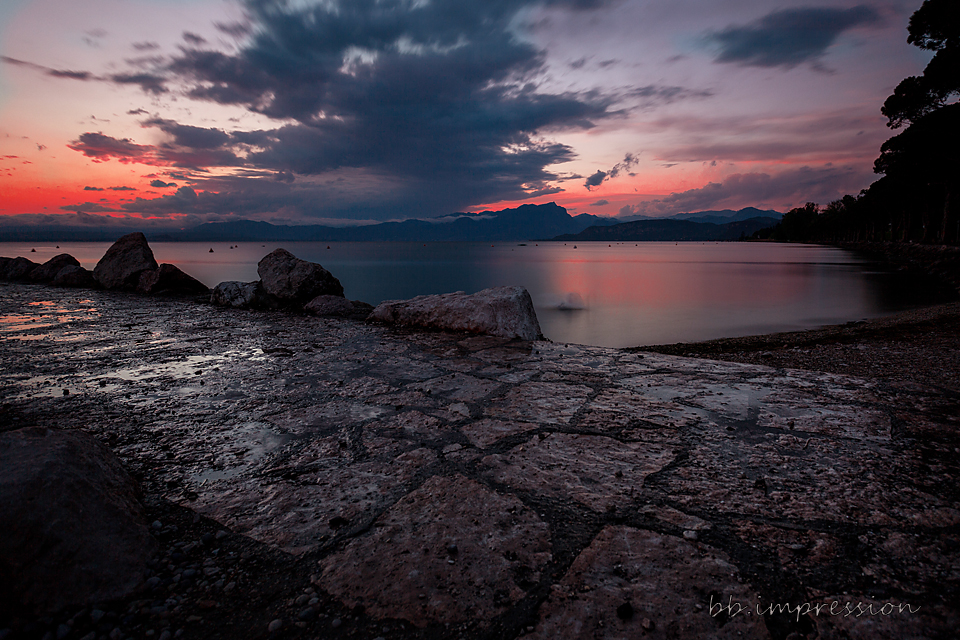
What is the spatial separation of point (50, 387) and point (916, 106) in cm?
3586

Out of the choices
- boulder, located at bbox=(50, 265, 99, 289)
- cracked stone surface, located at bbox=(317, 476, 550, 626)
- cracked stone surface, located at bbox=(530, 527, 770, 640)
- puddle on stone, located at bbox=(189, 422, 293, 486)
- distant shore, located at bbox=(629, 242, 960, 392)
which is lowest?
distant shore, located at bbox=(629, 242, 960, 392)

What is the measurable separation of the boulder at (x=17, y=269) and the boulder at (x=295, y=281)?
12.1 meters

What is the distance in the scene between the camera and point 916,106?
23391 millimetres

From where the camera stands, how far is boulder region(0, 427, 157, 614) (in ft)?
5.35

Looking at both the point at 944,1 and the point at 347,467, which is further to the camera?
the point at 944,1

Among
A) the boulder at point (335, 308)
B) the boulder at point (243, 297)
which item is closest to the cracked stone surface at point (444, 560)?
the boulder at point (335, 308)

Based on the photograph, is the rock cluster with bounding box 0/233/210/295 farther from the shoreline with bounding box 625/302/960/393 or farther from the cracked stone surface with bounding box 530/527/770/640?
the cracked stone surface with bounding box 530/527/770/640

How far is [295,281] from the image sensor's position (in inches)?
372

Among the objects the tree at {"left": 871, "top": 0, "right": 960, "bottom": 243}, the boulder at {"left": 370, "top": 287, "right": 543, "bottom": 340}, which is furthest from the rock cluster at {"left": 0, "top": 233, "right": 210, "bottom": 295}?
the tree at {"left": 871, "top": 0, "right": 960, "bottom": 243}

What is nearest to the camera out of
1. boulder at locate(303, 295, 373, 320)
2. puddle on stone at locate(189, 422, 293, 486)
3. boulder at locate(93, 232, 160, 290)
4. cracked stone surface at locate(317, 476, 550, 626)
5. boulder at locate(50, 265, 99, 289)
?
cracked stone surface at locate(317, 476, 550, 626)

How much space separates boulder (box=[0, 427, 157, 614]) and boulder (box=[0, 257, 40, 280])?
1900cm

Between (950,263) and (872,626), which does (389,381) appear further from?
(950,263)

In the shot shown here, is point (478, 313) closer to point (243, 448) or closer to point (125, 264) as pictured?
point (243, 448)

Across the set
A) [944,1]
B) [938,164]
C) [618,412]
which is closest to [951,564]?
[618,412]
